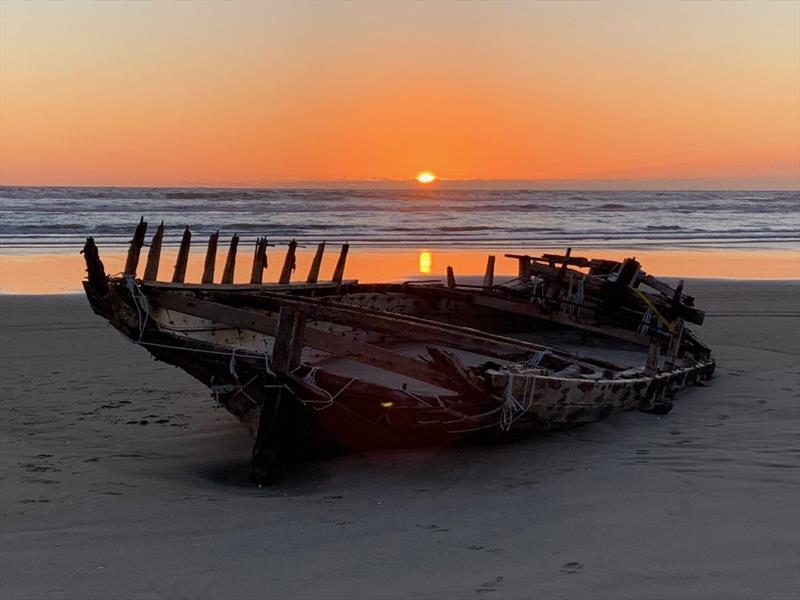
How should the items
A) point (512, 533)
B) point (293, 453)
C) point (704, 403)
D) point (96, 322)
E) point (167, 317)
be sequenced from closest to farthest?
point (512, 533)
point (293, 453)
point (167, 317)
point (704, 403)
point (96, 322)

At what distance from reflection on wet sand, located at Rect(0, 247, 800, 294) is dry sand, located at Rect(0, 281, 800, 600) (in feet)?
32.7

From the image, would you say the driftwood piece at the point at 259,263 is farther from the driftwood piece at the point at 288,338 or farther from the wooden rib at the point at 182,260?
the driftwood piece at the point at 288,338

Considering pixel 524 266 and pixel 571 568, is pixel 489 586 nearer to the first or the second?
pixel 571 568

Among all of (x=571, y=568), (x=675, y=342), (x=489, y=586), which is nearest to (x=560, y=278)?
(x=675, y=342)

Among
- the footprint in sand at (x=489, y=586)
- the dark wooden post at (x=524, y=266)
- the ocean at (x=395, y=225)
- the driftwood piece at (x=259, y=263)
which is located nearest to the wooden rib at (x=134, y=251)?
the driftwood piece at (x=259, y=263)

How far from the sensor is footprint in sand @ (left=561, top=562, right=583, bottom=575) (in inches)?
183

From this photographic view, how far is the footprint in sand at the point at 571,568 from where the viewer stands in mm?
4660

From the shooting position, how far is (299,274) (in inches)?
799

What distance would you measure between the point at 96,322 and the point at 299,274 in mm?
7430

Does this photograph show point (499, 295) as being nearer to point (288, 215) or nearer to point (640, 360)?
point (640, 360)

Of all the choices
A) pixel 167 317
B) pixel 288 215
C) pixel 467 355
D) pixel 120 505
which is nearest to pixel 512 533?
pixel 120 505

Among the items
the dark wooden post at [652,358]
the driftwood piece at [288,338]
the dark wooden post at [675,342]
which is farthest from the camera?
the dark wooden post at [675,342]

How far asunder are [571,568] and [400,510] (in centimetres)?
127

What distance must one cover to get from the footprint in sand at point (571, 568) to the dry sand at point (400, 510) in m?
0.01
